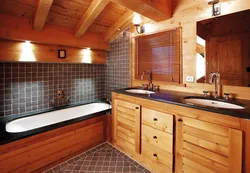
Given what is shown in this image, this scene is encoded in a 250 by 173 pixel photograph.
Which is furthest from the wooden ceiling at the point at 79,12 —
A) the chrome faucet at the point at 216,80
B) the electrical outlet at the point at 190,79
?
the chrome faucet at the point at 216,80

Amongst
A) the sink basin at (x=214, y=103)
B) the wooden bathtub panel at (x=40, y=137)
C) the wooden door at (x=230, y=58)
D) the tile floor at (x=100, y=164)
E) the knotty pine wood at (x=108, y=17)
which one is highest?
the knotty pine wood at (x=108, y=17)

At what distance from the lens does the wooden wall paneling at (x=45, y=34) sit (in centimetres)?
212

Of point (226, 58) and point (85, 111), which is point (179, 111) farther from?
point (85, 111)

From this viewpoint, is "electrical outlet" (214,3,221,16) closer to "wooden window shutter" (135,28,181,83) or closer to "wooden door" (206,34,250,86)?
"wooden door" (206,34,250,86)

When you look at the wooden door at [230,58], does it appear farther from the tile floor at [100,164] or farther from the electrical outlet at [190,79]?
the tile floor at [100,164]

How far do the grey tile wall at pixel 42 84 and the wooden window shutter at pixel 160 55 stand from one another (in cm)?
123

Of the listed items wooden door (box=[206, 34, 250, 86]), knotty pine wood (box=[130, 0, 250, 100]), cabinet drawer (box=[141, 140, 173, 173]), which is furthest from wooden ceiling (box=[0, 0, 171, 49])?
cabinet drawer (box=[141, 140, 173, 173])

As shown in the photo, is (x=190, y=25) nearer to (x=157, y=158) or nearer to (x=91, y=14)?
(x=91, y=14)

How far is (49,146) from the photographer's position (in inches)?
81.4

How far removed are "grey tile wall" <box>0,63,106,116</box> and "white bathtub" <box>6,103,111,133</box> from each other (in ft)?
0.61

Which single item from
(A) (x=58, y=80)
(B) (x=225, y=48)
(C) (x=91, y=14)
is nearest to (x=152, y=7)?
(C) (x=91, y=14)

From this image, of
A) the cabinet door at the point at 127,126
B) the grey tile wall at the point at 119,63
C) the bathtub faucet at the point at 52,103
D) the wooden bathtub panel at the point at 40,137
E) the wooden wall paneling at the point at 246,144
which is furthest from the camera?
the grey tile wall at the point at 119,63

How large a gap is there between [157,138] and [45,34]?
2.34 m

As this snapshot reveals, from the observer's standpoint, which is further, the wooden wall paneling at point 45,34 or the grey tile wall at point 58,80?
the grey tile wall at point 58,80
